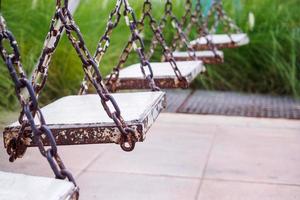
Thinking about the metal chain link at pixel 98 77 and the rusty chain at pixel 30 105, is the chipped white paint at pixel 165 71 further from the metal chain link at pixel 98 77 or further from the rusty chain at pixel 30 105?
the rusty chain at pixel 30 105

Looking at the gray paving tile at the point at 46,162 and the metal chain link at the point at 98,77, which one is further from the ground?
the metal chain link at the point at 98,77

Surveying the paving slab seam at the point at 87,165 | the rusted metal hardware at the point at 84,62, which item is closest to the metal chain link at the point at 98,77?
the rusted metal hardware at the point at 84,62

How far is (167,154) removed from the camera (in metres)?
3.01

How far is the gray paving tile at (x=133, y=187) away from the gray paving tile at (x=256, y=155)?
22 cm

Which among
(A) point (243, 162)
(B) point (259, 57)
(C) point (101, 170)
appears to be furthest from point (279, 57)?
(C) point (101, 170)

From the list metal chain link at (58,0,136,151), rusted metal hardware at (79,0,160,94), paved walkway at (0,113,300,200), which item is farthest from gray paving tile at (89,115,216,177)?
metal chain link at (58,0,136,151)

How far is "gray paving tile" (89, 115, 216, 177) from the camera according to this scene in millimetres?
2723

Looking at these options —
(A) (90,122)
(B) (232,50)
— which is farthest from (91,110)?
(B) (232,50)

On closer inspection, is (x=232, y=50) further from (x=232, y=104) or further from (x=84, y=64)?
(x=84, y=64)

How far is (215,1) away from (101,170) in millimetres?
1862

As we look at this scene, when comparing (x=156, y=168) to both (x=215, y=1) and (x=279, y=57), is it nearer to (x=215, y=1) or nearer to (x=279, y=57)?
(x=215, y=1)

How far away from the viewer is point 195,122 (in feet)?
12.6

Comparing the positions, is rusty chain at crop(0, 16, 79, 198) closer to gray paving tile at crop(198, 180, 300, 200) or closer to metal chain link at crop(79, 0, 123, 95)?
metal chain link at crop(79, 0, 123, 95)

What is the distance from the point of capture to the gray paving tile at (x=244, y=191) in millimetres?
2320
